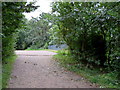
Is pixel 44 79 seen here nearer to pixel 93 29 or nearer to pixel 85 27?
pixel 85 27

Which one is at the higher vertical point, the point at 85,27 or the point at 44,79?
the point at 85,27

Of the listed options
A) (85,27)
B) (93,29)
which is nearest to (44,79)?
(85,27)

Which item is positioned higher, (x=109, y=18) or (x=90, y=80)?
(x=109, y=18)

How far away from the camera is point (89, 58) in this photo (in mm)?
6035

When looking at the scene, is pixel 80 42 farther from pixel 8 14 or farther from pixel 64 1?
pixel 8 14

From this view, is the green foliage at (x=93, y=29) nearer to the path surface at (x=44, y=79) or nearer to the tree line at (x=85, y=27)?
the tree line at (x=85, y=27)

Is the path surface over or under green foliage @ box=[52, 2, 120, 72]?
under

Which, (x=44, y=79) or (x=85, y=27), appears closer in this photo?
(x=44, y=79)

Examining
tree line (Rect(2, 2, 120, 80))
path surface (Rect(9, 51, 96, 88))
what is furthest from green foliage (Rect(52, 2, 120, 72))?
path surface (Rect(9, 51, 96, 88))

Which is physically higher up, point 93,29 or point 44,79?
point 93,29

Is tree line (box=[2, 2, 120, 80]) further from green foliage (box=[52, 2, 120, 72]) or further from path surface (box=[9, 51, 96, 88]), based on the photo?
path surface (box=[9, 51, 96, 88])

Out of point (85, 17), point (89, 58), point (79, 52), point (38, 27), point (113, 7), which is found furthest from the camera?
point (38, 27)

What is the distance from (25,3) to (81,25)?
2.74 meters

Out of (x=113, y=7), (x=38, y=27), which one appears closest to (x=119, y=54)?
(x=113, y=7)
